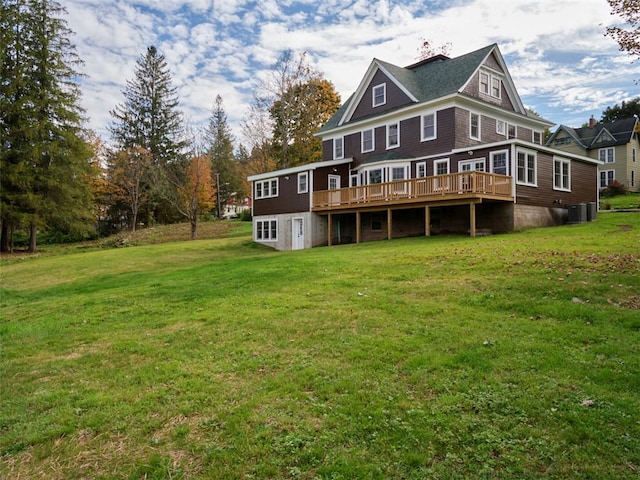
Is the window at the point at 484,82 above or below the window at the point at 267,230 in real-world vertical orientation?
above

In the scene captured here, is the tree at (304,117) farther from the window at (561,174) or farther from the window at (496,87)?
the window at (561,174)

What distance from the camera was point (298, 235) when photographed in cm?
2478

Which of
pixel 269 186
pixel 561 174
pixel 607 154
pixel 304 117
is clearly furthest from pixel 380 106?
pixel 607 154

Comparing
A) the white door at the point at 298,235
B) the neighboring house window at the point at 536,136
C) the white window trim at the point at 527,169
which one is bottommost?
the white door at the point at 298,235

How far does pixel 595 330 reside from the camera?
561cm

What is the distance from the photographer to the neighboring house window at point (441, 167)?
2198 cm

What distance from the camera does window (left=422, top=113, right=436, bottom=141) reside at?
22.6 m

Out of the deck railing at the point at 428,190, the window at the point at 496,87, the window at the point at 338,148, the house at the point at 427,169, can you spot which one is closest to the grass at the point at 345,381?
the deck railing at the point at 428,190

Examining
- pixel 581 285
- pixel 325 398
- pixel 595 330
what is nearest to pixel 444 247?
pixel 581 285

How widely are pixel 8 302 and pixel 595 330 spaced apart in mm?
13931

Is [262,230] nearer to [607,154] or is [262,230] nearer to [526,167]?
[526,167]

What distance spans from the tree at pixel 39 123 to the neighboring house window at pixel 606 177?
151 ft

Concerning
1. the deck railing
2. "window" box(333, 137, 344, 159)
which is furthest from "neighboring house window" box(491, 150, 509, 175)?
"window" box(333, 137, 344, 159)

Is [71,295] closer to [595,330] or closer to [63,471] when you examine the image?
[63,471]
